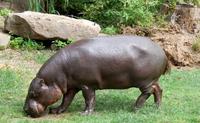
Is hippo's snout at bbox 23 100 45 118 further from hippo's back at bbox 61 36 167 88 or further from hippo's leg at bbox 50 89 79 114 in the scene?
hippo's back at bbox 61 36 167 88

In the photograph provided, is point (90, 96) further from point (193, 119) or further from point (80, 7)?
point (80, 7)

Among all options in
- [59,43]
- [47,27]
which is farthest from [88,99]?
[47,27]

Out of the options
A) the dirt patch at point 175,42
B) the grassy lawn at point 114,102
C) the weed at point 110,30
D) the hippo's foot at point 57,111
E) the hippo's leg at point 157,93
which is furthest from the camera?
the weed at point 110,30

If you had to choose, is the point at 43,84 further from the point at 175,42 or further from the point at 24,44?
the point at 175,42

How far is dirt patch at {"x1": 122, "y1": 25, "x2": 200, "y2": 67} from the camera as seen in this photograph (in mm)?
10453

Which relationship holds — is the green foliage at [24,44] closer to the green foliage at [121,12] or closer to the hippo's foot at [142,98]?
the green foliage at [121,12]

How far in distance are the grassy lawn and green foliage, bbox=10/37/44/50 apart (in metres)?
0.86

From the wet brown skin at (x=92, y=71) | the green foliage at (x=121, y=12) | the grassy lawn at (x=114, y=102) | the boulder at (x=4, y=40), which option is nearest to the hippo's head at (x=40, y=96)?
the wet brown skin at (x=92, y=71)

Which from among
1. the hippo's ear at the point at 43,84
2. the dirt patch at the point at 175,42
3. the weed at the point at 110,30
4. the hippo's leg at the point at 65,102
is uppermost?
the hippo's ear at the point at 43,84

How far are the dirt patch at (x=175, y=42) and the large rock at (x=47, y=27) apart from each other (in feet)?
3.99

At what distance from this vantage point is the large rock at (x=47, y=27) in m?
10.8

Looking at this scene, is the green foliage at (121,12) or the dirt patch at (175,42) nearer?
the dirt patch at (175,42)

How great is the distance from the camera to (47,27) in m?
10.8

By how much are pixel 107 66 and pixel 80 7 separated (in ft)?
21.1
